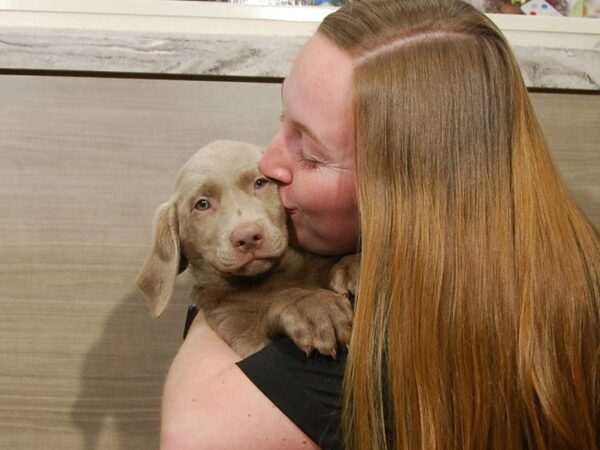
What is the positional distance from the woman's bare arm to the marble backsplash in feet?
3.58

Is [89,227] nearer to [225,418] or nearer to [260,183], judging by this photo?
[260,183]

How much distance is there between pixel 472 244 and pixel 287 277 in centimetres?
49

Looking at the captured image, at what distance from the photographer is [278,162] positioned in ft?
5.06

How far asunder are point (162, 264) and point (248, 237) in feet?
0.96

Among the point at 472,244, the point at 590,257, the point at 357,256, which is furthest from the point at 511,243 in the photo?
the point at 357,256

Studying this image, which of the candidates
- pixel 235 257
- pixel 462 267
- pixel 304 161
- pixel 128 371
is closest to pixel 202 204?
pixel 235 257

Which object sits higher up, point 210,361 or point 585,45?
point 585,45

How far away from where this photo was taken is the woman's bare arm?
1.23m

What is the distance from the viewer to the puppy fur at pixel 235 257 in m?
1.49

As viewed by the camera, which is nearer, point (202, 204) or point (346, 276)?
point (346, 276)

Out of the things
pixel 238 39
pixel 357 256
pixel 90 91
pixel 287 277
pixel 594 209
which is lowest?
pixel 594 209

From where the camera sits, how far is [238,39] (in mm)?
2148

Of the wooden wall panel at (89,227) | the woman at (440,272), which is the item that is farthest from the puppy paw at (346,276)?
the wooden wall panel at (89,227)

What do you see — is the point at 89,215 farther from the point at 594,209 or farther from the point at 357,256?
the point at 594,209
